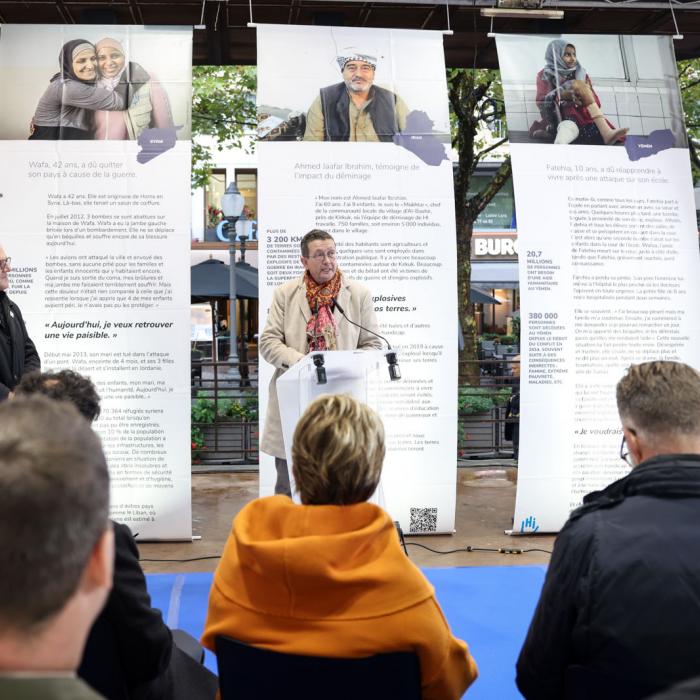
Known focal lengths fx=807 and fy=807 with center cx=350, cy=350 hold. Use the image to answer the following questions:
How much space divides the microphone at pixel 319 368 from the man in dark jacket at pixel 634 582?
1.88 m

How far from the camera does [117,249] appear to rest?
17.0 feet

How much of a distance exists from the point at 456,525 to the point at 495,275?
15.0m

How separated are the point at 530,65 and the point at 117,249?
10.00ft

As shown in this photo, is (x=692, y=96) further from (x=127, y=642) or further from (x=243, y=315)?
(x=243, y=315)

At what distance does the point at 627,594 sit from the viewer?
166 cm

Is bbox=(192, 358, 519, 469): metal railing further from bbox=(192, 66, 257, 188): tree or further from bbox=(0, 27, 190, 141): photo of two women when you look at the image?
bbox=(192, 66, 257, 188): tree

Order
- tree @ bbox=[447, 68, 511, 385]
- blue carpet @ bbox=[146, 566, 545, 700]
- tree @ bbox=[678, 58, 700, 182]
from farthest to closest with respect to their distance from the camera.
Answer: tree @ bbox=[678, 58, 700, 182]
tree @ bbox=[447, 68, 511, 385]
blue carpet @ bbox=[146, 566, 545, 700]

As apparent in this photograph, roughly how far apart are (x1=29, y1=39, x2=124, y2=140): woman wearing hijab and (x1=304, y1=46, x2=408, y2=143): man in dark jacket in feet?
4.29

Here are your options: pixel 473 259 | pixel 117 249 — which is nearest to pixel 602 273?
pixel 117 249

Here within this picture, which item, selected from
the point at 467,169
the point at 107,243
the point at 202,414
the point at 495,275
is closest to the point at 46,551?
the point at 107,243

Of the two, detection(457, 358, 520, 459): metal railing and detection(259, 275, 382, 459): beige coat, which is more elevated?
detection(259, 275, 382, 459): beige coat

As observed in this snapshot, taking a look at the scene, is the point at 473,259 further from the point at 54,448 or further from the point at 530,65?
the point at 54,448

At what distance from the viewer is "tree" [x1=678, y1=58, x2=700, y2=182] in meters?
10.1

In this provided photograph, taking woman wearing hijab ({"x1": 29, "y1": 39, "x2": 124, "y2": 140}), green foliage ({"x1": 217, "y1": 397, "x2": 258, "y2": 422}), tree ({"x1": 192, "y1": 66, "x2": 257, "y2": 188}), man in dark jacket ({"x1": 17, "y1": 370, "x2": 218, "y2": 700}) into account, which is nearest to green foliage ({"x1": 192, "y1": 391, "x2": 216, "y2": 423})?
green foliage ({"x1": 217, "y1": 397, "x2": 258, "y2": 422})
